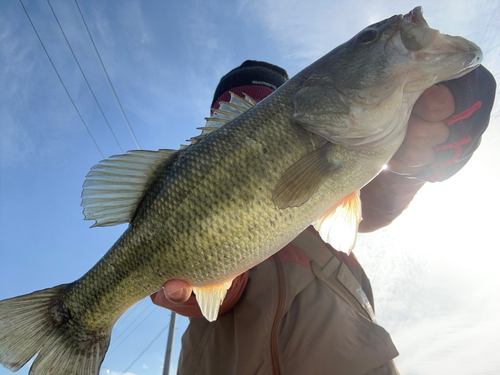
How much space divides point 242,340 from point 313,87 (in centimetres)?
158

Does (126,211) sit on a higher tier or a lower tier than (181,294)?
higher

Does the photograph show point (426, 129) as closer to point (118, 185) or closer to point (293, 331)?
point (293, 331)

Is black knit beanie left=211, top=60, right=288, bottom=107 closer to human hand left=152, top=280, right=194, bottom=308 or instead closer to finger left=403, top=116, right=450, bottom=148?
finger left=403, top=116, right=450, bottom=148

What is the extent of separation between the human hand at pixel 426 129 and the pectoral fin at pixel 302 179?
57 cm

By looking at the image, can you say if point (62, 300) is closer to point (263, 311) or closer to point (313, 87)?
point (263, 311)

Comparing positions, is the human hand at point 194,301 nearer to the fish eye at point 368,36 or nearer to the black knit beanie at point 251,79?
the fish eye at point 368,36

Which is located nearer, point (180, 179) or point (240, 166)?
point (240, 166)

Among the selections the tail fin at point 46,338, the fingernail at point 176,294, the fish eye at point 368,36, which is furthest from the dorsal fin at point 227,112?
the tail fin at point 46,338

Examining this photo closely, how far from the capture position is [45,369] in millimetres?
1444

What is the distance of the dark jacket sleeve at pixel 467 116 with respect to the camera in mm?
1398

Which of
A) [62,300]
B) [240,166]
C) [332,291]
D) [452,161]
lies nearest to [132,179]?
[240,166]

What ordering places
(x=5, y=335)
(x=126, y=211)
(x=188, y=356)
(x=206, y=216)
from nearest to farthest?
(x=206, y=216) < (x=5, y=335) < (x=126, y=211) < (x=188, y=356)

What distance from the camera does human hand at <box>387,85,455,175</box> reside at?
4.62 ft

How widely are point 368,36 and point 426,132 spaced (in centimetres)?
64
